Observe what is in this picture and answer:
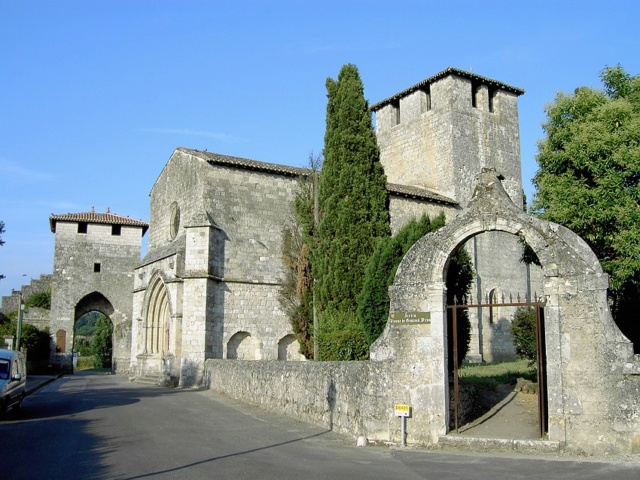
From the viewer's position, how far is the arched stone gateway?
9508 mm

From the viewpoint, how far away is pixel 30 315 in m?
41.4

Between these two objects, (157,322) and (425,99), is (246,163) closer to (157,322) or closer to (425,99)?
(157,322)

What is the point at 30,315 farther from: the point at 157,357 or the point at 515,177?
the point at 515,177

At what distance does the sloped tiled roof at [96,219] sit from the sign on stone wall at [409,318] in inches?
1313

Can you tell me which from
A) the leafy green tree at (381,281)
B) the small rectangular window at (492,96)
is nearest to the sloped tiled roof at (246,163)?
the leafy green tree at (381,281)

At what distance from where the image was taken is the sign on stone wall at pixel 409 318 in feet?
35.8

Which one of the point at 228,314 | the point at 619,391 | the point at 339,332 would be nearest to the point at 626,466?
the point at 619,391

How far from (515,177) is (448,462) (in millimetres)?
24460

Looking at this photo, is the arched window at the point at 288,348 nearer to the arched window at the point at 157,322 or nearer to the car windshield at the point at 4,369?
the arched window at the point at 157,322

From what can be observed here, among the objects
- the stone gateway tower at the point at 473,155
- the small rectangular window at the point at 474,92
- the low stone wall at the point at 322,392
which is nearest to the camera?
the low stone wall at the point at 322,392

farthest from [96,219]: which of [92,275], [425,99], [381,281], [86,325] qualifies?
[86,325]

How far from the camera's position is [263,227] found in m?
24.8

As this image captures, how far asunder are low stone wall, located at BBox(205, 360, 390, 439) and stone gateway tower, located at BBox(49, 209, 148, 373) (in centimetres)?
2303

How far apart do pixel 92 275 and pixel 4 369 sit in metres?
26.6
